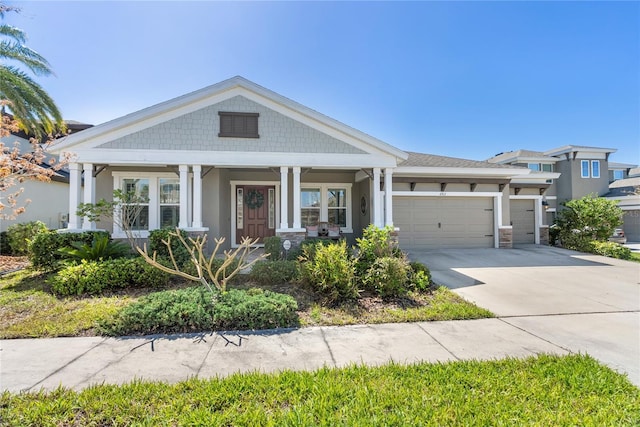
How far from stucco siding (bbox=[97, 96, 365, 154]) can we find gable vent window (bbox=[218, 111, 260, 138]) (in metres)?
0.12

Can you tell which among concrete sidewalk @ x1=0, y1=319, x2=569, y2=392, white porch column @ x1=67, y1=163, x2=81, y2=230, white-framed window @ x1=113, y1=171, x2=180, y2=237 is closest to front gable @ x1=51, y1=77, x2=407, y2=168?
white porch column @ x1=67, y1=163, x2=81, y2=230

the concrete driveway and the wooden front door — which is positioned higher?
the wooden front door

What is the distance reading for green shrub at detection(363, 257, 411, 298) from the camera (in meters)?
5.63

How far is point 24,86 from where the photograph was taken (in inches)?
384

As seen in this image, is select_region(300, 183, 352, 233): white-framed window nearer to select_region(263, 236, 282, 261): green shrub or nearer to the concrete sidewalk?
select_region(263, 236, 282, 261): green shrub

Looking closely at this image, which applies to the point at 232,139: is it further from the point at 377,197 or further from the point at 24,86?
the point at 24,86

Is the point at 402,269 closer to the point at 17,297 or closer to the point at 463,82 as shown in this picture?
the point at 17,297

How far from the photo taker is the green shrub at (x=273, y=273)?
653 cm

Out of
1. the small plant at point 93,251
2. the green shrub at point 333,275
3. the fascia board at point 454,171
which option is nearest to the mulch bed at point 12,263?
the small plant at point 93,251

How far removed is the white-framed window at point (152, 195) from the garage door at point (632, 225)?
2796 centimetres

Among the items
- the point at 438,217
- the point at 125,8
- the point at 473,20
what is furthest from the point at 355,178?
the point at 125,8

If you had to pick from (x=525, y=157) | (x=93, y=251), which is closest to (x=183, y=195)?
(x=93, y=251)

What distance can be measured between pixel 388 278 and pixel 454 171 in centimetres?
769

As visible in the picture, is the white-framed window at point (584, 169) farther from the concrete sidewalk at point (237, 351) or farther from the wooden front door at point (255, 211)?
the concrete sidewalk at point (237, 351)
